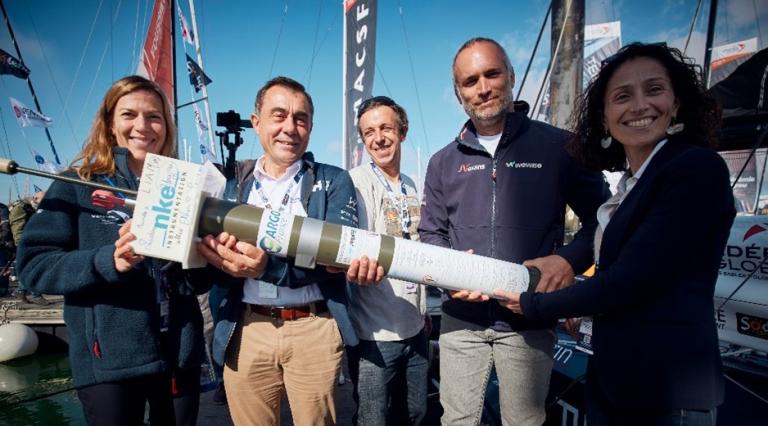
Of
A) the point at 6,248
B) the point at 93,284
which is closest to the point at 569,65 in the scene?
the point at 93,284

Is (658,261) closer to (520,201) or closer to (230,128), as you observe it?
(520,201)

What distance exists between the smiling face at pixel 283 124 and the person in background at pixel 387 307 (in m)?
0.56

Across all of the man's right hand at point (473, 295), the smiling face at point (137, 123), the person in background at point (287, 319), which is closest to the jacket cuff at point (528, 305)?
the man's right hand at point (473, 295)

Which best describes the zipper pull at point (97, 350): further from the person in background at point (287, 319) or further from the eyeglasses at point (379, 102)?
the eyeglasses at point (379, 102)

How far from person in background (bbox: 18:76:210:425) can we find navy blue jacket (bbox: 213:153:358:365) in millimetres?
138

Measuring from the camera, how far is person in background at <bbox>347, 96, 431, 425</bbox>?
2332mm

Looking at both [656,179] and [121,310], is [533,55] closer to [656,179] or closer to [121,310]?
[656,179]

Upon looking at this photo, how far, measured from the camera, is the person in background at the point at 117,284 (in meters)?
1.60

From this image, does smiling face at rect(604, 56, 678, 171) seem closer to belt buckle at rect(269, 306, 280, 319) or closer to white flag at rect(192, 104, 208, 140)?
belt buckle at rect(269, 306, 280, 319)

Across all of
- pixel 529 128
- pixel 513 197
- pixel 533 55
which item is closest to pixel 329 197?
pixel 513 197

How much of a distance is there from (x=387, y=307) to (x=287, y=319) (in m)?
0.65

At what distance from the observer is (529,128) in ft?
6.64

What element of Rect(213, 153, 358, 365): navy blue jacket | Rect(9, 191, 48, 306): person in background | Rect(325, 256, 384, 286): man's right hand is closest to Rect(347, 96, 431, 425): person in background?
Rect(213, 153, 358, 365): navy blue jacket

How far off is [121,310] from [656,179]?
2.18 metres
